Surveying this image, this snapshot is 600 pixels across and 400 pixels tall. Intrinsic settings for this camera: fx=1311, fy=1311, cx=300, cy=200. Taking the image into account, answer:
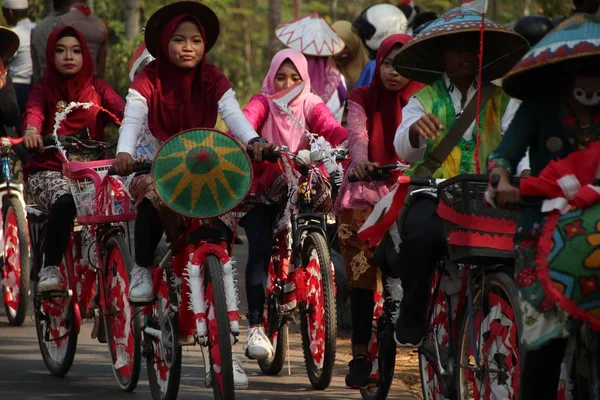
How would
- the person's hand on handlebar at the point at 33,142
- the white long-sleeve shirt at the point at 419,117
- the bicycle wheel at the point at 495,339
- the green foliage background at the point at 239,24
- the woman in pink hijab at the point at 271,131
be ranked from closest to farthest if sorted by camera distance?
the bicycle wheel at the point at 495,339 → the white long-sleeve shirt at the point at 419,117 → the woman in pink hijab at the point at 271,131 → the person's hand on handlebar at the point at 33,142 → the green foliage background at the point at 239,24

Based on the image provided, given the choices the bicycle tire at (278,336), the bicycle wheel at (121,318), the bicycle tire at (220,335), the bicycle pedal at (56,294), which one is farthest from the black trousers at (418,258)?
the bicycle pedal at (56,294)

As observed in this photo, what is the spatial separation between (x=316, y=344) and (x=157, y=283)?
1.27m

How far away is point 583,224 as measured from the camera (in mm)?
4465

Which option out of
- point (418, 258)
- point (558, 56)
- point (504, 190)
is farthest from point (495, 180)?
point (418, 258)

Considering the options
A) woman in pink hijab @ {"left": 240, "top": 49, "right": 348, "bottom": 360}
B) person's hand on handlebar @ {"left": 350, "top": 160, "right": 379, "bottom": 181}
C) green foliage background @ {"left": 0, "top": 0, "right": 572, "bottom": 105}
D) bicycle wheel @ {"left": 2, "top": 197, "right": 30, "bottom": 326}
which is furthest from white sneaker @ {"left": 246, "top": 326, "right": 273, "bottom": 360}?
green foliage background @ {"left": 0, "top": 0, "right": 572, "bottom": 105}

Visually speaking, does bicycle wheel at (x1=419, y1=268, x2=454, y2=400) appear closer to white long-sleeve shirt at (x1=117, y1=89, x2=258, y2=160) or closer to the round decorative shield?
the round decorative shield

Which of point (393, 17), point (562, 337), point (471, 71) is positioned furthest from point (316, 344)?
point (393, 17)

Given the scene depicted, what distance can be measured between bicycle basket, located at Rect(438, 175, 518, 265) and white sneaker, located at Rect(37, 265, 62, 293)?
3485 millimetres

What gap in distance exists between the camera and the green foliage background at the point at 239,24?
24578mm

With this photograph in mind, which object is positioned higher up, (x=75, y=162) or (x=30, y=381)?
(x=75, y=162)

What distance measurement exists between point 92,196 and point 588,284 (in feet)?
12.8

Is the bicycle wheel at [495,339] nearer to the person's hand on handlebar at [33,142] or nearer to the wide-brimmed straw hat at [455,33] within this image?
the wide-brimmed straw hat at [455,33]

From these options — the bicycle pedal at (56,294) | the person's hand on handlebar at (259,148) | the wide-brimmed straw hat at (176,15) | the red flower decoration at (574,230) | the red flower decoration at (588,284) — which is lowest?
the bicycle pedal at (56,294)

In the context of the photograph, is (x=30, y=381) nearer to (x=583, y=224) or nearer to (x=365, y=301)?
(x=365, y=301)
